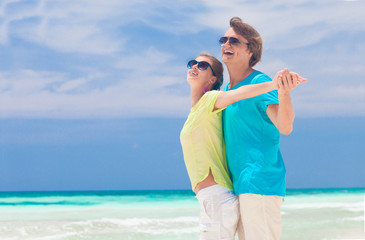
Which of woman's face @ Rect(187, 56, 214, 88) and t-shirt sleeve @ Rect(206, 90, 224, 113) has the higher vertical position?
woman's face @ Rect(187, 56, 214, 88)

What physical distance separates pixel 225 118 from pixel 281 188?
49 cm

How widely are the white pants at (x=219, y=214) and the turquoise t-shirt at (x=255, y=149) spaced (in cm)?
7

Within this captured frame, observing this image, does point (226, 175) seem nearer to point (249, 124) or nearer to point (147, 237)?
point (249, 124)

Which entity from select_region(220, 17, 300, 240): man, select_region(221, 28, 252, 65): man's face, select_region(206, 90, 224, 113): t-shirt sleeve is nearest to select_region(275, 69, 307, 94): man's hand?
select_region(220, 17, 300, 240): man

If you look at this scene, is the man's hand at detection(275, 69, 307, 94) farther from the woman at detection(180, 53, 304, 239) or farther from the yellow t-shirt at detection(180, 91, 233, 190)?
the yellow t-shirt at detection(180, 91, 233, 190)

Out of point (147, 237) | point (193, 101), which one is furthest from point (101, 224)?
point (193, 101)

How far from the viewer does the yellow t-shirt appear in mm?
2423

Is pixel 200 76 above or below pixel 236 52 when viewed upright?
below

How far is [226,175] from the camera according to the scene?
244 centimetres

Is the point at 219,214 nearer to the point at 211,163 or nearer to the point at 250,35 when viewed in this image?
the point at 211,163

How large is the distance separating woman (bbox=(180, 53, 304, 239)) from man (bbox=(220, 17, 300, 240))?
53mm

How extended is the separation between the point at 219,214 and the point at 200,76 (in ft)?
2.77

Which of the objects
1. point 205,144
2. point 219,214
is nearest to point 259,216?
point 219,214

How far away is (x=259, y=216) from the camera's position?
7.52 ft
